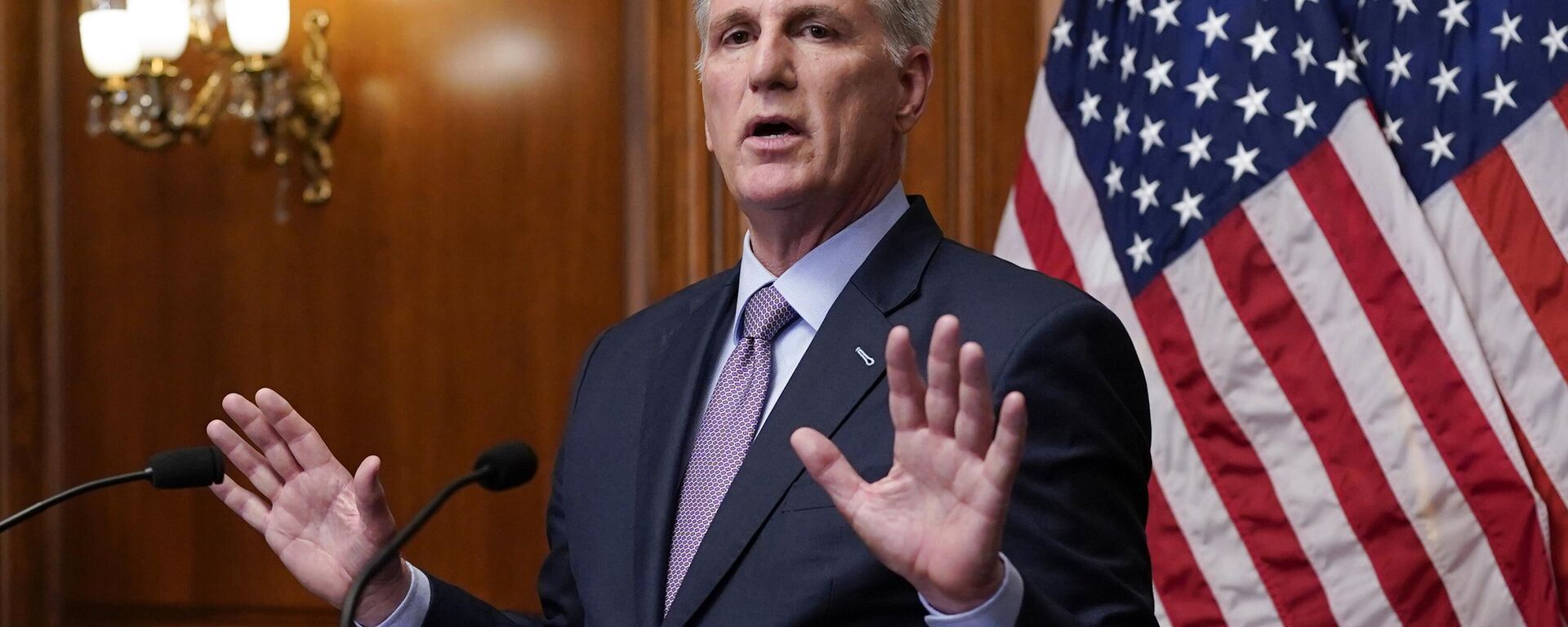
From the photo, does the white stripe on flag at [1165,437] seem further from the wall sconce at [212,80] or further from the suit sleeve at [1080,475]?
the wall sconce at [212,80]

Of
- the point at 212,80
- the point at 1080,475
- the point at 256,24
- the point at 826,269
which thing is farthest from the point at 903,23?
the point at 212,80

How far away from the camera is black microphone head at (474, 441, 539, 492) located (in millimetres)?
1510

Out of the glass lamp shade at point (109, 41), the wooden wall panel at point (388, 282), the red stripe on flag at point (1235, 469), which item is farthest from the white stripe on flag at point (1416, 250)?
the glass lamp shade at point (109, 41)

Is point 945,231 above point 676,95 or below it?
below

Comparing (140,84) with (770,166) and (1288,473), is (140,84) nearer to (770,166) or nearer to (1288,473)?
(770,166)

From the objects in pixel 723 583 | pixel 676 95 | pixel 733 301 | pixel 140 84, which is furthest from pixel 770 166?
pixel 140 84

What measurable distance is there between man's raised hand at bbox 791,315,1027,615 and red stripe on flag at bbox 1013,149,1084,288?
72.0 inches

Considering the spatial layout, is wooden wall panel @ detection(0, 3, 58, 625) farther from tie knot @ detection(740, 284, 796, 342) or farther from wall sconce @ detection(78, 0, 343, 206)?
tie knot @ detection(740, 284, 796, 342)

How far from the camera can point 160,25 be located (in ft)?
11.7

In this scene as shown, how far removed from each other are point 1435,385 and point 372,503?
1.97 meters

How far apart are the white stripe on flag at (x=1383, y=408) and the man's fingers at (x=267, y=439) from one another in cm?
192

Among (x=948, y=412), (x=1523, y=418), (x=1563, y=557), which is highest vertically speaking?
(x=948, y=412)

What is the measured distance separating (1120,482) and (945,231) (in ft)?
6.22

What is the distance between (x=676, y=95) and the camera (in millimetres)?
3719
